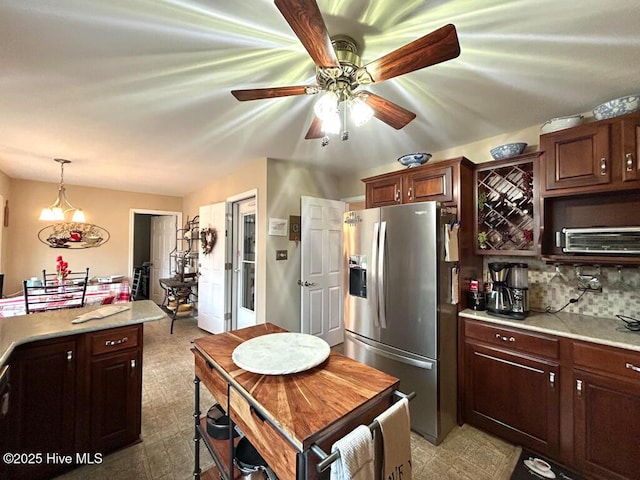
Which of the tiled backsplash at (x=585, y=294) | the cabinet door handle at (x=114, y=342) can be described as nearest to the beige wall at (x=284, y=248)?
the cabinet door handle at (x=114, y=342)

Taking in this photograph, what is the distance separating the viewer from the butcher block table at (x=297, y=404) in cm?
80

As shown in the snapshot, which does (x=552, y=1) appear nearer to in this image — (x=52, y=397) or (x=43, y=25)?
(x=43, y=25)

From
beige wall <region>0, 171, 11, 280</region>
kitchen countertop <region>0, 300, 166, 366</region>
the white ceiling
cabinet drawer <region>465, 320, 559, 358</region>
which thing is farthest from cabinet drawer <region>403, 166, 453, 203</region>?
beige wall <region>0, 171, 11, 280</region>

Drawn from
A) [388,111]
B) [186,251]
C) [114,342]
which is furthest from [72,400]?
[186,251]

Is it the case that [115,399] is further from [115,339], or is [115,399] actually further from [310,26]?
[310,26]

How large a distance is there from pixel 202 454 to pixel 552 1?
3.16 m

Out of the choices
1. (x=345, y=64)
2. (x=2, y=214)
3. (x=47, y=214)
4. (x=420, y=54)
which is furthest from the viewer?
(x=2, y=214)

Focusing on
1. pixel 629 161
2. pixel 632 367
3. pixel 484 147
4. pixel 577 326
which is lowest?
pixel 632 367

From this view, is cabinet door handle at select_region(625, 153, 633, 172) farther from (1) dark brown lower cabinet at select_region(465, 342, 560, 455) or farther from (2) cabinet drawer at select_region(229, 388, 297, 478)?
(2) cabinet drawer at select_region(229, 388, 297, 478)

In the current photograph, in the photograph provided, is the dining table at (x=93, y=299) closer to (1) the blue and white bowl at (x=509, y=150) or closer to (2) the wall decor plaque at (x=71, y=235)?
(2) the wall decor plaque at (x=71, y=235)

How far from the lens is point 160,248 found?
6.38 meters

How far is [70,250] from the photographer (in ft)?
15.6

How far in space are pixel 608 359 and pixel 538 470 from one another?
2.76 ft

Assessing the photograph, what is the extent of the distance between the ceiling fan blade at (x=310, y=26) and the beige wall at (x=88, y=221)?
5.66 m
